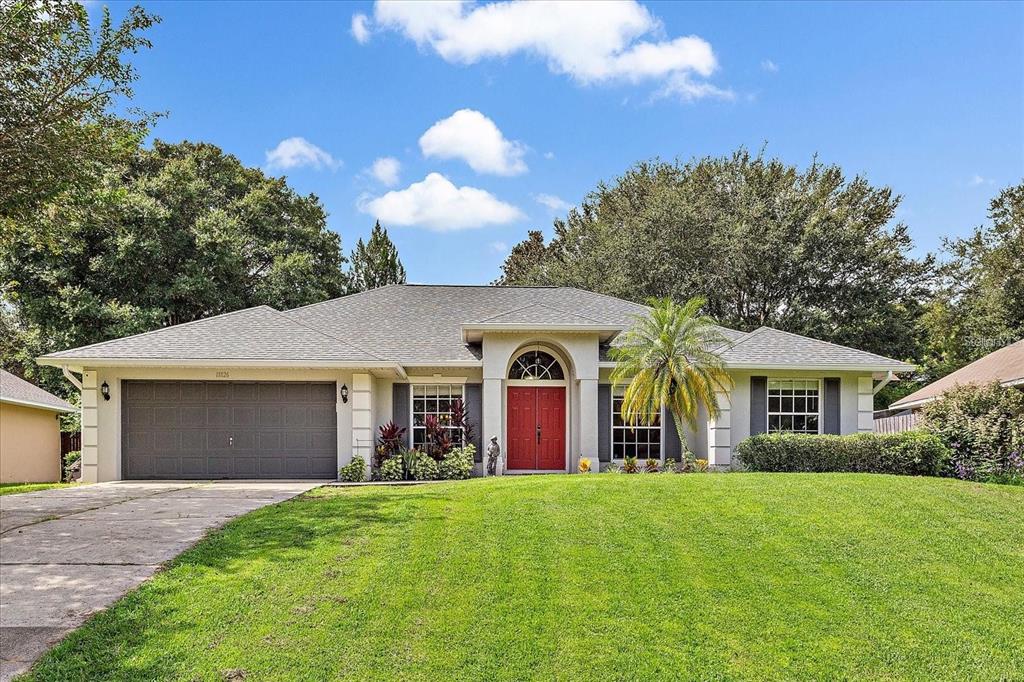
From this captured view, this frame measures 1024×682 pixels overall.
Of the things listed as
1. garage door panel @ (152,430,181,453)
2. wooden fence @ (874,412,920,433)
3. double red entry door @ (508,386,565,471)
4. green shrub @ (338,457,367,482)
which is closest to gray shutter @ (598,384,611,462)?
double red entry door @ (508,386,565,471)

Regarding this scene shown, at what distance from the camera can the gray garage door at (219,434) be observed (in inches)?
584

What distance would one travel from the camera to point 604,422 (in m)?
16.2

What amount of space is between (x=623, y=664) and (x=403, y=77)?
15.1 meters

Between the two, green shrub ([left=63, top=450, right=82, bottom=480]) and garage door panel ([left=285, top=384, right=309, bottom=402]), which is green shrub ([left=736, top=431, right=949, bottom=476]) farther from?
green shrub ([left=63, top=450, right=82, bottom=480])

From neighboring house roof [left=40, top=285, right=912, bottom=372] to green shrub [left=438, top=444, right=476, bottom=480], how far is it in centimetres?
223

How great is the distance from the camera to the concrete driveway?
577 cm

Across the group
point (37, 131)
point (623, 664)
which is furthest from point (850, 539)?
point (37, 131)

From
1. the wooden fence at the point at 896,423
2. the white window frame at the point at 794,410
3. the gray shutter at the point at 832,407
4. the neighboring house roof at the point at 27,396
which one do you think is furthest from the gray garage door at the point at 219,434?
the wooden fence at the point at 896,423

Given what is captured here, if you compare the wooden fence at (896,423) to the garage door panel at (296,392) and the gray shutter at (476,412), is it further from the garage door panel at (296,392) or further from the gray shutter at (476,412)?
the garage door panel at (296,392)

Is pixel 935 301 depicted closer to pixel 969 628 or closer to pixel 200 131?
pixel 969 628

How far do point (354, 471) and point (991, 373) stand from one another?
18.3 meters

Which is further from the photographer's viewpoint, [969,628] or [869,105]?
[869,105]

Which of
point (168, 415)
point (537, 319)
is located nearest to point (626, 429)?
point (537, 319)

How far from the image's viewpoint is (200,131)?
2377 cm
